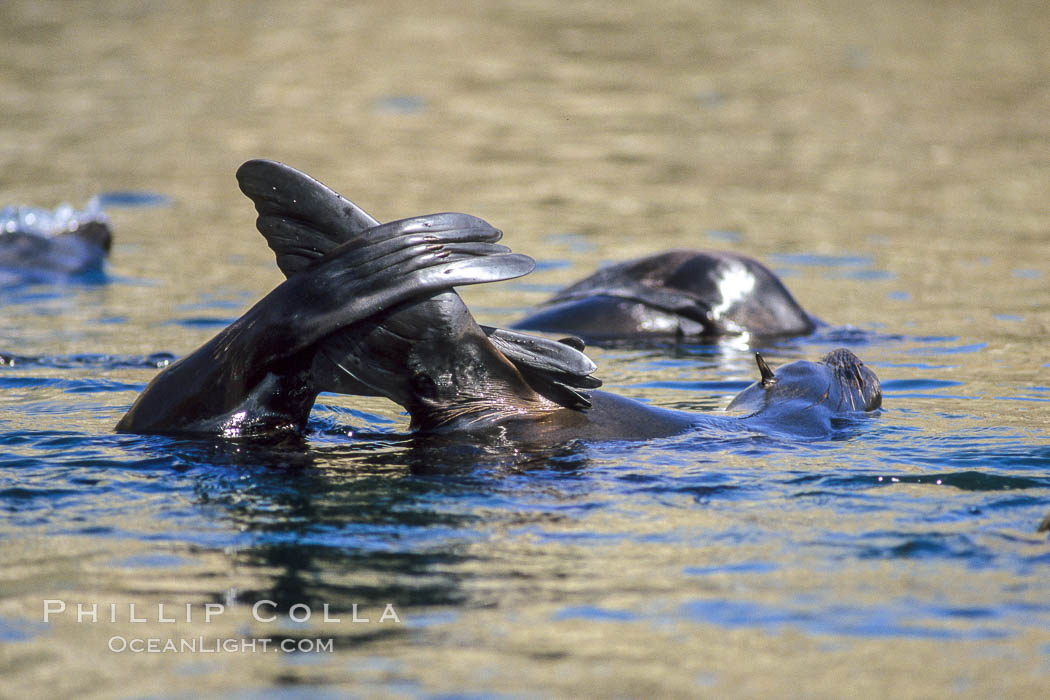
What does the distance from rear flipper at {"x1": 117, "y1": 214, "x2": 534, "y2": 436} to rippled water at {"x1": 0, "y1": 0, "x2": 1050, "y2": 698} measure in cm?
16

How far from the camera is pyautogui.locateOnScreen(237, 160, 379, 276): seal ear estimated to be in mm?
4324

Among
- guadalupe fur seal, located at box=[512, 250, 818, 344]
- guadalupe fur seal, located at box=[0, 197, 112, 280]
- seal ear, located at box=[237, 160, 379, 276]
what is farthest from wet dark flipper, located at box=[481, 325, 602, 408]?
guadalupe fur seal, located at box=[0, 197, 112, 280]

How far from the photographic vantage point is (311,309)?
4285 millimetres

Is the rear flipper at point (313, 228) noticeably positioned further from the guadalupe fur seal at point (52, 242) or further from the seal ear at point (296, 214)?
the guadalupe fur seal at point (52, 242)

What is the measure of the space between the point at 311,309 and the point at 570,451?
103cm

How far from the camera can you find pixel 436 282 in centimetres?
426

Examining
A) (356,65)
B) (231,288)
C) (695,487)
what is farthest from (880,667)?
(356,65)

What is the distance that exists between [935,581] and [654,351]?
13.0 feet

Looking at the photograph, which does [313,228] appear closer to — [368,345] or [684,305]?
[368,345]

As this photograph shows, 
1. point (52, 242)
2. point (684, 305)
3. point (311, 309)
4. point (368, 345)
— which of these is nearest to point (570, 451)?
point (368, 345)

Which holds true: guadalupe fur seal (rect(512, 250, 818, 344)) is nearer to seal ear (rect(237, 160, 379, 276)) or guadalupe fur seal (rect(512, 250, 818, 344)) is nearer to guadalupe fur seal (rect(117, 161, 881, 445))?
guadalupe fur seal (rect(117, 161, 881, 445))

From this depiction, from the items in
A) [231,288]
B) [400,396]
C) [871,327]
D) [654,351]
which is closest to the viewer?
[400,396]

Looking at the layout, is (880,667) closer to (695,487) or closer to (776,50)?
(695,487)

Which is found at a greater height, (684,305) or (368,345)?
(684,305)
